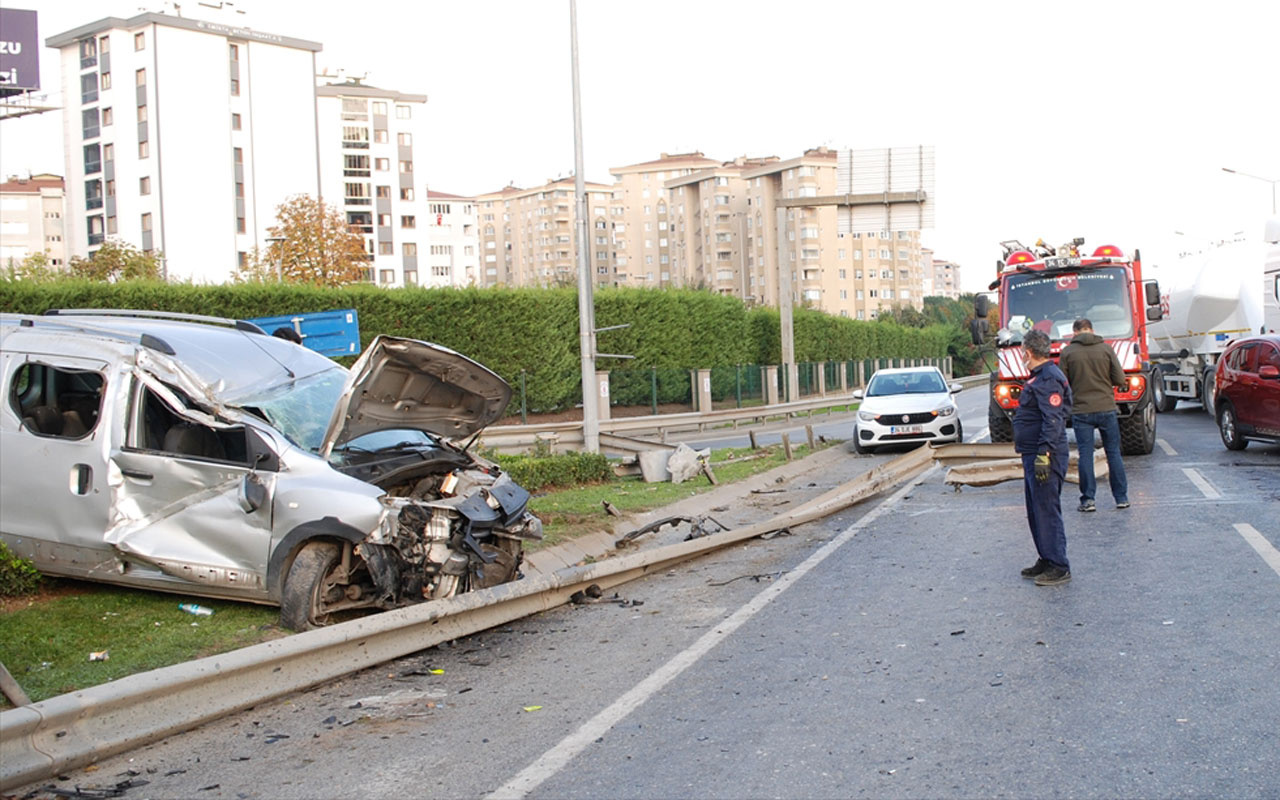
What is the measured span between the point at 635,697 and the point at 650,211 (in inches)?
6264

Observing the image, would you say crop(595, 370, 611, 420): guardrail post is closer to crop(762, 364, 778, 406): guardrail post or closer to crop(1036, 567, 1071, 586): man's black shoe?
crop(762, 364, 778, 406): guardrail post

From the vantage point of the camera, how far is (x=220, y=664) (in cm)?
583

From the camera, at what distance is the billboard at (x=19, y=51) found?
56469mm

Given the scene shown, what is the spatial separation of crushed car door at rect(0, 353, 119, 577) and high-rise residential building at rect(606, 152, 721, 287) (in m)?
152

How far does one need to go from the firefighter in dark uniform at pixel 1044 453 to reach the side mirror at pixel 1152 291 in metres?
9.38

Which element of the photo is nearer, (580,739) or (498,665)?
(580,739)

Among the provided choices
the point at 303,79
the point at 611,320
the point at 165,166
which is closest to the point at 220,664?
the point at 611,320

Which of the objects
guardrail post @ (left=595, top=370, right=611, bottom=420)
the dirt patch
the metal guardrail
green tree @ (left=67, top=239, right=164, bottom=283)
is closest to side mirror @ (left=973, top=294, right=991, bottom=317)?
the metal guardrail

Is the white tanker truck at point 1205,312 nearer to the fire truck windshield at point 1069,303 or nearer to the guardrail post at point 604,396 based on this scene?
the fire truck windshield at point 1069,303

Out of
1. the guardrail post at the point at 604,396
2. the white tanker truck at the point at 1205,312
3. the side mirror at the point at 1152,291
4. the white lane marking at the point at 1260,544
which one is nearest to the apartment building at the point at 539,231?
the guardrail post at the point at 604,396

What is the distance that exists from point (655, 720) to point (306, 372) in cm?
456

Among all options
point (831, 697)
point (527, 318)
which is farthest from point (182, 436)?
point (527, 318)

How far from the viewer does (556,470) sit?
1580 cm

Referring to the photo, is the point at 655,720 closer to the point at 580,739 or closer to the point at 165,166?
the point at 580,739
